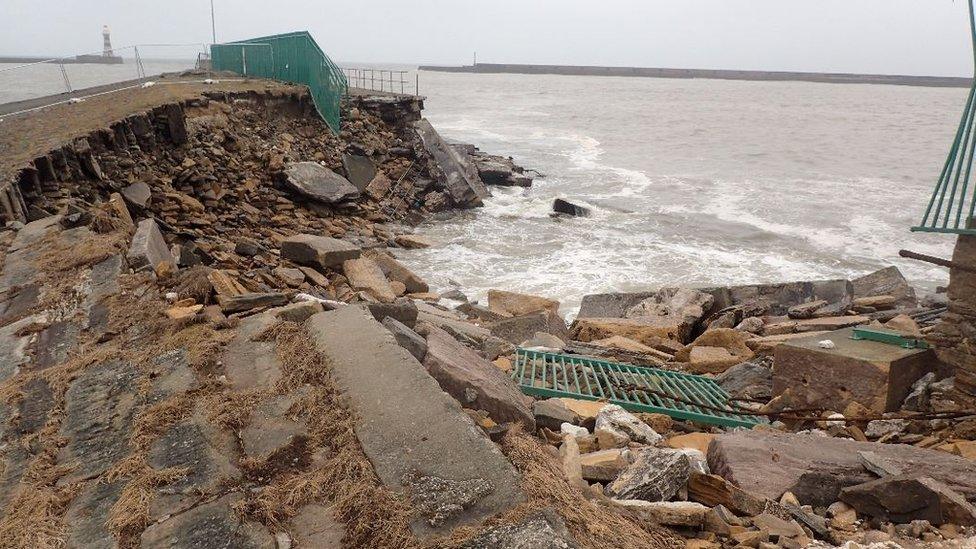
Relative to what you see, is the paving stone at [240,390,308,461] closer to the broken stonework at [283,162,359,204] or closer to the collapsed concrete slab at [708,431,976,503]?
the collapsed concrete slab at [708,431,976,503]

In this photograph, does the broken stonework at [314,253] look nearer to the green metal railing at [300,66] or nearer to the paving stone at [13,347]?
the paving stone at [13,347]

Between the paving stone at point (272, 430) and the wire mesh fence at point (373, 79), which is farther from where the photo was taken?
the wire mesh fence at point (373, 79)

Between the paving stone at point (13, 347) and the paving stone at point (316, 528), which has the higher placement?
the paving stone at point (316, 528)

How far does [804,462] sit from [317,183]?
13.3m

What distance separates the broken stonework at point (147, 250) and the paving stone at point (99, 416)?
6.60 ft

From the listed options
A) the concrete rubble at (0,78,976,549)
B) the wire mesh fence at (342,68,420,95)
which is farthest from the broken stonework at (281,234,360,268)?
the wire mesh fence at (342,68,420,95)

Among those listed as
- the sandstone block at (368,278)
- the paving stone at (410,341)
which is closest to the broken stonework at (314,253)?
the sandstone block at (368,278)

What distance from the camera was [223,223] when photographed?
40.3 feet

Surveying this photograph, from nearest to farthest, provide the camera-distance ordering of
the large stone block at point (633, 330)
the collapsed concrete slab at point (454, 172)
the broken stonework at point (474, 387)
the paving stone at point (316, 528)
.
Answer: the paving stone at point (316, 528), the broken stonework at point (474, 387), the large stone block at point (633, 330), the collapsed concrete slab at point (454, 172)

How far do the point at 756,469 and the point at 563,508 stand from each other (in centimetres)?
177

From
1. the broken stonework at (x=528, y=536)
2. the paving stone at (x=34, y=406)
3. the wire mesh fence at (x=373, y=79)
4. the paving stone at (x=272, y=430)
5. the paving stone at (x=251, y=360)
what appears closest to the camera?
the broken stonework at (x=528, y=536)

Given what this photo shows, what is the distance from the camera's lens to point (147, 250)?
19.6 feet

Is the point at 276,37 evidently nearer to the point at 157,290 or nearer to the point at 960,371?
the point at 157,290

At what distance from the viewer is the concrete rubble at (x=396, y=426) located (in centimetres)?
264
